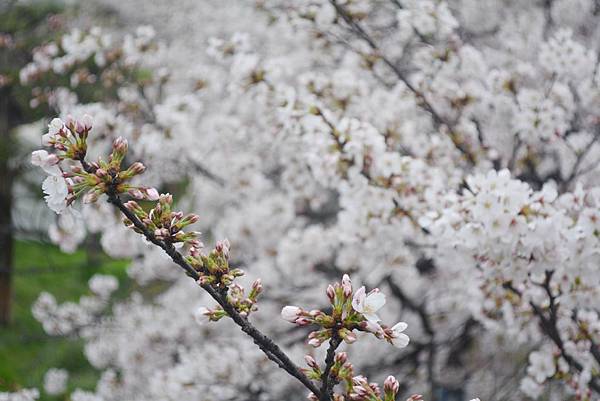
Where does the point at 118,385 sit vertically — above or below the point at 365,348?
below

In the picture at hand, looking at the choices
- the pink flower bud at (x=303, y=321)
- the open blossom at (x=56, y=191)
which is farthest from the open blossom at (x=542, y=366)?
the open blossom at (x=56, y=191)

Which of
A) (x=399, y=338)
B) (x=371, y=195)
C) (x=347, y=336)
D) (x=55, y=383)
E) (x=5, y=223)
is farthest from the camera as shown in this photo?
(x=5, y=223)

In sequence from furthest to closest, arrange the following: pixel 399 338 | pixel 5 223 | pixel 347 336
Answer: pixel 5 223 → pixel 399 338 → pixel 347 336

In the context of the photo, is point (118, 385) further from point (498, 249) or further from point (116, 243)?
point (498, 249)

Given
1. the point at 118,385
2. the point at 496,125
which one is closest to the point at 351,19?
the point at 496,125

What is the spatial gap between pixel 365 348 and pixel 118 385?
6.42 feet

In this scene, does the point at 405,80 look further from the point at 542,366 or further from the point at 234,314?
the point at 234,314

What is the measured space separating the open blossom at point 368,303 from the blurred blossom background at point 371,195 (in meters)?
0.74

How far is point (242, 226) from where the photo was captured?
186 inches

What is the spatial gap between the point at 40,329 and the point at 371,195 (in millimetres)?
6519

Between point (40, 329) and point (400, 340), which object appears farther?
point (40, 329)

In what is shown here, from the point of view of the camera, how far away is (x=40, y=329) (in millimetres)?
7598

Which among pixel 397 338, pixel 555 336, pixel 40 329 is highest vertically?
pixel 397 338

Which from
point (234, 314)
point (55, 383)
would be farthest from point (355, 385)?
point (55, 383)
